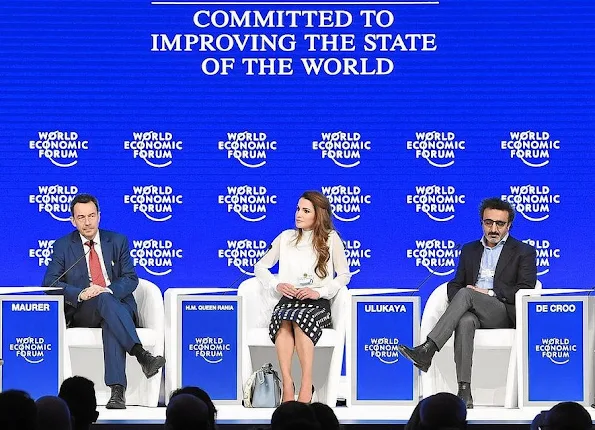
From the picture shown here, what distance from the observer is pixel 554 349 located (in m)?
7.18

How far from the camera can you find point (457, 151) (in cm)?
827

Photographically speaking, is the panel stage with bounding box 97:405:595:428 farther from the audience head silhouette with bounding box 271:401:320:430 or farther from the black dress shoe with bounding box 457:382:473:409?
the audience head silhouette with bounding box 271:401:320:430

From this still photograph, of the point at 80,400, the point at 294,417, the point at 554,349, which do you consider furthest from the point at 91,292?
the point at 294,417

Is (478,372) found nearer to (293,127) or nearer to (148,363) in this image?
(148,363)

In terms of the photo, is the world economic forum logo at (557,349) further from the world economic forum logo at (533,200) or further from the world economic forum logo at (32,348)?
the world economic forum logo at (32,348)

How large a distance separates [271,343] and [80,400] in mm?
3278

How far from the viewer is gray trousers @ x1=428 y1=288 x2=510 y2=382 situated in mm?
7133

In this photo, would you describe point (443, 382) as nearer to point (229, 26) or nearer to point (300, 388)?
point (300, 388)

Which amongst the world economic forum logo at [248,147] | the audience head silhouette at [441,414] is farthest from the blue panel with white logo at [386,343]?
the audience head silhouette at [441,414]

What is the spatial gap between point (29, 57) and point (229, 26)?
1285 millimetres

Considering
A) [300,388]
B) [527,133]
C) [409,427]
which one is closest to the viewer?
[409,427]

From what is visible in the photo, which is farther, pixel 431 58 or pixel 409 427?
pixel 431 58

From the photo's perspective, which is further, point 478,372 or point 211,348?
point 478,372

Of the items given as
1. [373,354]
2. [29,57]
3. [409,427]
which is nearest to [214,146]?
[29,57]
